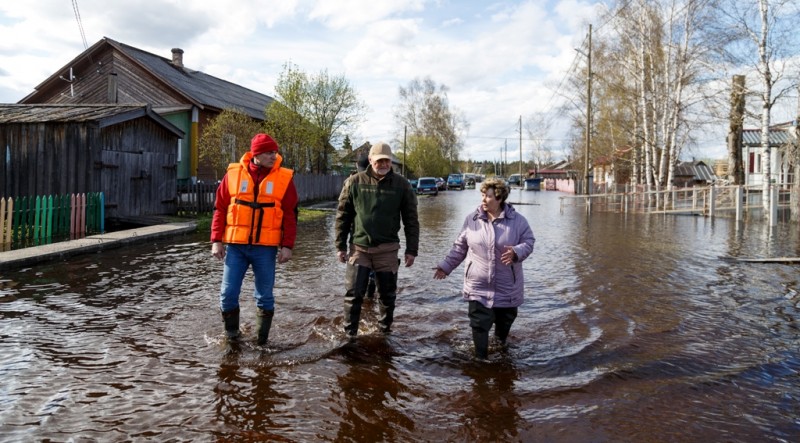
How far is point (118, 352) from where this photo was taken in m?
5.14

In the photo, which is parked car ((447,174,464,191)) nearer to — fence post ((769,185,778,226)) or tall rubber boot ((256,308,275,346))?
fence post ((769,185,778,226))

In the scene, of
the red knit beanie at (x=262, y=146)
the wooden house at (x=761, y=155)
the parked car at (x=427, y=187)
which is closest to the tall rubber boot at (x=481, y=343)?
the red knit beanie at (x=262, y=146)

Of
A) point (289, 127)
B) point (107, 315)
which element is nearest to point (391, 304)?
point (107, 315)

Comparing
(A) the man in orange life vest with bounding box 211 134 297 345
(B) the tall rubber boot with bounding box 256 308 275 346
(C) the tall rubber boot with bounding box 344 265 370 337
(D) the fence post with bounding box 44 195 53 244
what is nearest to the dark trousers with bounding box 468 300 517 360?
(C) the tall rubber boot with bounding box 344 265 370 337

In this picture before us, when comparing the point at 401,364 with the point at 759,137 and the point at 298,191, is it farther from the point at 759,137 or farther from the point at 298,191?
the point at 759,137

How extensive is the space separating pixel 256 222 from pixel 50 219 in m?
9.44

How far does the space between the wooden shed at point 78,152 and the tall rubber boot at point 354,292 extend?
38.4 feet

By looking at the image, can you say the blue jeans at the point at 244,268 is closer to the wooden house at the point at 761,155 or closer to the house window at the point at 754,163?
the wooden house at the point at 761,155

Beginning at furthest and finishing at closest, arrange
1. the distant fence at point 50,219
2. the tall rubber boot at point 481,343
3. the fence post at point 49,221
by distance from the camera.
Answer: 1. the fence post at point 49,221
2. the distant fence at point 50,219
3. the tall rubber boot at point 481,343

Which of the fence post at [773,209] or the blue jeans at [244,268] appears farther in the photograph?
the fence post at [773,209]

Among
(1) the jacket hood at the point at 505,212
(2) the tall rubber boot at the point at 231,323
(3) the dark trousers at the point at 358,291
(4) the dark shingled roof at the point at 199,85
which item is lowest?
(2) the tall rubber boot at the point at 231,323

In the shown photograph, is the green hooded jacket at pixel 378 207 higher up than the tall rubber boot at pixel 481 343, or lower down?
higher up

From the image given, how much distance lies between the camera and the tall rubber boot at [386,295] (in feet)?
18.3

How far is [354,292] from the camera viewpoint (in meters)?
5.49
